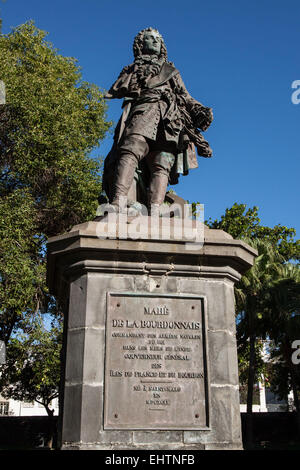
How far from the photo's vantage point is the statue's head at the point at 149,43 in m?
6.78

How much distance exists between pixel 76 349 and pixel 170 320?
96 centimetres

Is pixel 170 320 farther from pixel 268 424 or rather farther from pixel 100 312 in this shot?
pixel 268 424

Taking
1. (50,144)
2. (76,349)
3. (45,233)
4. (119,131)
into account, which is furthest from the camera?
(45,233)

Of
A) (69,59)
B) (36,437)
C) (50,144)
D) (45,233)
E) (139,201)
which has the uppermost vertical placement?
(69,59)

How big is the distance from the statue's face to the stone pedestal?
2960 mm

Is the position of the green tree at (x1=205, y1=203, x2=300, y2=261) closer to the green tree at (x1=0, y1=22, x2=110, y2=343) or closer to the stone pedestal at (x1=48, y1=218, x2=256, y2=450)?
the green tree at (x1=0, y1=22, x2=110, y2=343)

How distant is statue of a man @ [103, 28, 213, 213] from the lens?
604 cm

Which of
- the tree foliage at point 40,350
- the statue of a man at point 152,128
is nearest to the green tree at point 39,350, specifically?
the tree foliage at point 40,350

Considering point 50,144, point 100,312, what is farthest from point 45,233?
point 100,312

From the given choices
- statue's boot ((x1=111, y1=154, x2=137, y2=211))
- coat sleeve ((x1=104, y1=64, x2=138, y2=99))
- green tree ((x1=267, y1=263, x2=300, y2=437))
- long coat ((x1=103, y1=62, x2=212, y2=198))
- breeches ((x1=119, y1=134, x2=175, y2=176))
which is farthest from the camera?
green tree ((x1=267, y1=263, x2=300, y2=437))

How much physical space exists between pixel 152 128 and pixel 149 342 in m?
2.71

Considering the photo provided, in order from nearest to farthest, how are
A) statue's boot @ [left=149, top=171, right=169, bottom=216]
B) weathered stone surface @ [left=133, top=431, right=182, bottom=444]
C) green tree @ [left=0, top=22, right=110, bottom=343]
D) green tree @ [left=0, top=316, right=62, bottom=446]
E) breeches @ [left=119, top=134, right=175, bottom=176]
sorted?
weathered stone surface @ [left=133, top=431, right=182, bottom=444] → breeches @ [left=119, top=134, right=175, bottom=176] → statue's boot @ [left=149, top=171, right=169, bottom=216] → green tree @ [left=0, top=316, right=62, bottom=446] → green tree @ [left=0, top=22, right=110, bottom=343]

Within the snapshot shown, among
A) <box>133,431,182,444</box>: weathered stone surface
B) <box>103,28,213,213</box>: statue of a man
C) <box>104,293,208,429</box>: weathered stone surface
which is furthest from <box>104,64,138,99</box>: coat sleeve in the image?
<box>133,431,182,444</box>: weathered stone surface

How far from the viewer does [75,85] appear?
22.7m
